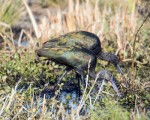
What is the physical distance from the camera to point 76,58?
6.72 m

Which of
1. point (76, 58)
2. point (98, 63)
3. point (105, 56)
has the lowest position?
point (98, 63)

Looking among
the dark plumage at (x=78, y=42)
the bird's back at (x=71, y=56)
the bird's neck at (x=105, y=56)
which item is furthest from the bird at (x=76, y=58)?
the bird's neck at (x=105, y=56)

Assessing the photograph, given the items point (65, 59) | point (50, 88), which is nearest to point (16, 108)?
point (65, 59)

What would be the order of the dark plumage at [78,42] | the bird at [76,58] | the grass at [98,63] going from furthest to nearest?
1. the dark plumage at [78,42]
2. the bird at [76,58]
3. the grass at [98,63]

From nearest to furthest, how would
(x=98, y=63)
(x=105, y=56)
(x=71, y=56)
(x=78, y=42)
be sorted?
(x=71, y=56), (x=78, y=42), (x=105, y=56), (x=98, y=63)

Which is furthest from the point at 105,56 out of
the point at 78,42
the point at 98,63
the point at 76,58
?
the point at 98,63

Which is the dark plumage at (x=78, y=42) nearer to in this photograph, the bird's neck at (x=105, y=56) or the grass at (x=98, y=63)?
the bird's neck at (x=105, y=56)

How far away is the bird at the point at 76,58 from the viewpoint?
6.72m

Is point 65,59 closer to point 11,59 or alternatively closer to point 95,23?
point 11,59

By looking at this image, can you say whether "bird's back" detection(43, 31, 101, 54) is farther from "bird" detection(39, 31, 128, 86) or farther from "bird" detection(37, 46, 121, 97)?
"bird" detection(37, 46, 121, 97)

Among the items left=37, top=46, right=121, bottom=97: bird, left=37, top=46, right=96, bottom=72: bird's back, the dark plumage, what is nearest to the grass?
left=37, top=46, right=121, bottom=97: bird

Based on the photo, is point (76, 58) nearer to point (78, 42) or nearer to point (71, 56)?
point (71, 56)

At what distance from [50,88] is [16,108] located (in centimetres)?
194

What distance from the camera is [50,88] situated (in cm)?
754
